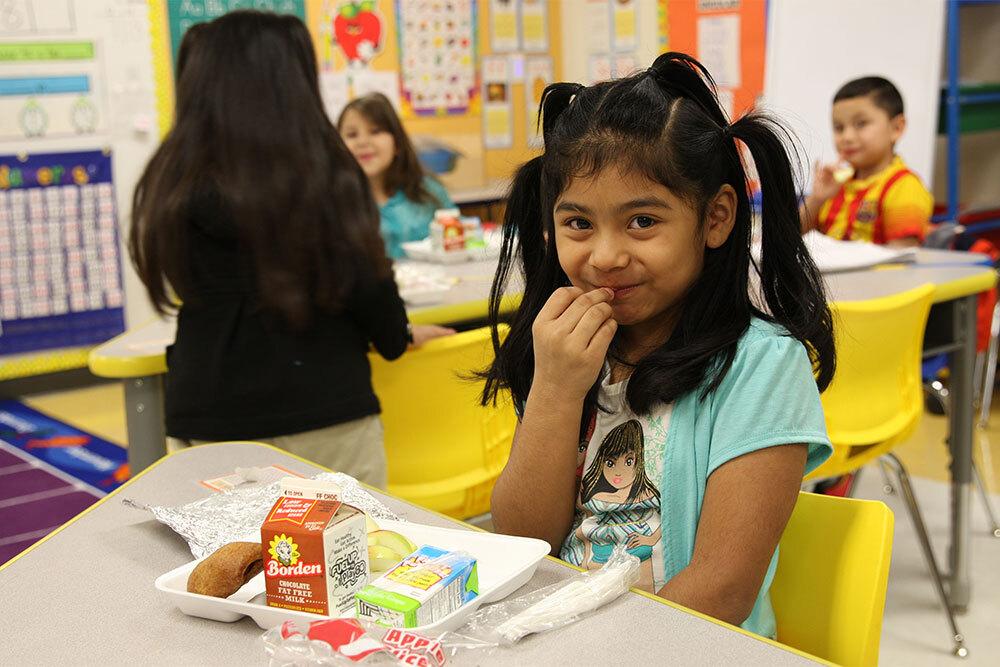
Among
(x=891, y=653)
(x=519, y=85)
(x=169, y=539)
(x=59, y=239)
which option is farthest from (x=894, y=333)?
(x=519, y=85)

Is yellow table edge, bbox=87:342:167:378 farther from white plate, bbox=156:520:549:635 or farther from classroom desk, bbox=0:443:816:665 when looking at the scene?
white plate, bbox=156:520:549:635

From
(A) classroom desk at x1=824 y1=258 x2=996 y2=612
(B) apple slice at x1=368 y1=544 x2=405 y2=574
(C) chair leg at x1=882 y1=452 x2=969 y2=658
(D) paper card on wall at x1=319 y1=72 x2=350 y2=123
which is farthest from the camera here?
(D) paper card on wall at x1=319 y1=72 x2=350 y2=123

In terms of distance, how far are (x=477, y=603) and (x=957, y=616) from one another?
2.07m

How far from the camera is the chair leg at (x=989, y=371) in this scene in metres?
3.83

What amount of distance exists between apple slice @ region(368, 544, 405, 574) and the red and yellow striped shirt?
2596 millimetres

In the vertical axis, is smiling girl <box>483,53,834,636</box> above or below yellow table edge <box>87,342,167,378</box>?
above

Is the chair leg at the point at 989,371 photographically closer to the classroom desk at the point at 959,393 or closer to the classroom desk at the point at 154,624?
the classroom desk at the point at 959,393

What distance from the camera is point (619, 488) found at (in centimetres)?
126

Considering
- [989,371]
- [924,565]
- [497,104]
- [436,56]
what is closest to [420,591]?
[924,565]

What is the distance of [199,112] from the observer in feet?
6.88

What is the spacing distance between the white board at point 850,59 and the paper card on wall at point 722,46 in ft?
0.91

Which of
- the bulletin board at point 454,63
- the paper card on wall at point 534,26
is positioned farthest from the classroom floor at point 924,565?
the paper card on wall at point 534,26

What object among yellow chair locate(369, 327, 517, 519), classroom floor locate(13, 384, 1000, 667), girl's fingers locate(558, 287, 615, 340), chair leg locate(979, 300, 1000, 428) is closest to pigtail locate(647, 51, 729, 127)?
girl's fingers locate(558, 287, 615, 340)

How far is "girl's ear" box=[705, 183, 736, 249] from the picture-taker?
1.26 m
